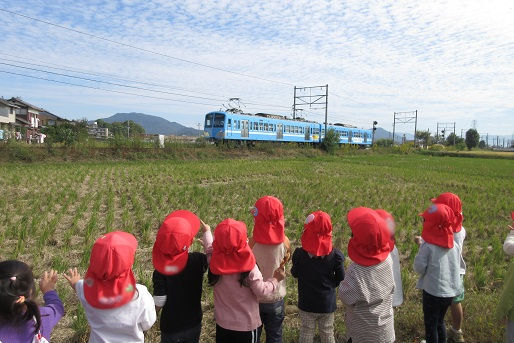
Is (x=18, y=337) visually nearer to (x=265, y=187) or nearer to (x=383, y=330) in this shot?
(x=383, y=330)

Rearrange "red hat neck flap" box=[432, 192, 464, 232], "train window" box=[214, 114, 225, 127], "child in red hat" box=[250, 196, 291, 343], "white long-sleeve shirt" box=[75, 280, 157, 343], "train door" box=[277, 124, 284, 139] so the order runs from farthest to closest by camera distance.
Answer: "train door" box=[277, 124, 284, 139] < "train window" box=[214, 114, 225, 127] < "red hat neck flap" box=[432, 192, 464, 232] < "child in red hat" box=[250, 196, 291, 343] < "white long-sleeve shirt" box=[75, 280, 157, 343]

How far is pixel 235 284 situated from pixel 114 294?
705 millimetres

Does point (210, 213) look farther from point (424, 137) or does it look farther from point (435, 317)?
point (424, 137)

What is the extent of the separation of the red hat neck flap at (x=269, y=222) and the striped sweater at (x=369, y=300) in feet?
2.02

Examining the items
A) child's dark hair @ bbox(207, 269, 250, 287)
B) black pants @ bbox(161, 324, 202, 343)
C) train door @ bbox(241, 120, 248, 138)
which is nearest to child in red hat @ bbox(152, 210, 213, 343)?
black pants @ bbox(161, 324, 202, 343)

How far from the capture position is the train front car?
20969 mm

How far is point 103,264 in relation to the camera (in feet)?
5.54

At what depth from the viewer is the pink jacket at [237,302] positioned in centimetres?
212

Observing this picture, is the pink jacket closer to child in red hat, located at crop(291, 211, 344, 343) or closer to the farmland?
child in red hat, located at crop(291, 211, 344, 343)

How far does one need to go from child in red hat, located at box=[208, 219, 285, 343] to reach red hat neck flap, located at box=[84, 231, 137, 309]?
51cm

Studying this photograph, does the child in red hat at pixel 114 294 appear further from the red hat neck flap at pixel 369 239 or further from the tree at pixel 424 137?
the tree at pixel 424 137

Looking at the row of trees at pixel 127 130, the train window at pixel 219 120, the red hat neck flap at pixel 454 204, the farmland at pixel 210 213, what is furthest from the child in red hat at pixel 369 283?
the row of trees at pixel 127 130

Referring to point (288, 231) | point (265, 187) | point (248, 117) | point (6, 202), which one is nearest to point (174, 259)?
point (288, 231)

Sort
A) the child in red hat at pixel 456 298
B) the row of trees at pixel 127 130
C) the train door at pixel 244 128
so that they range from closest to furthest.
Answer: the child in red hat at pixel 456 298, the row of trees at pixel 127 130, the train door at pixel 244 128
